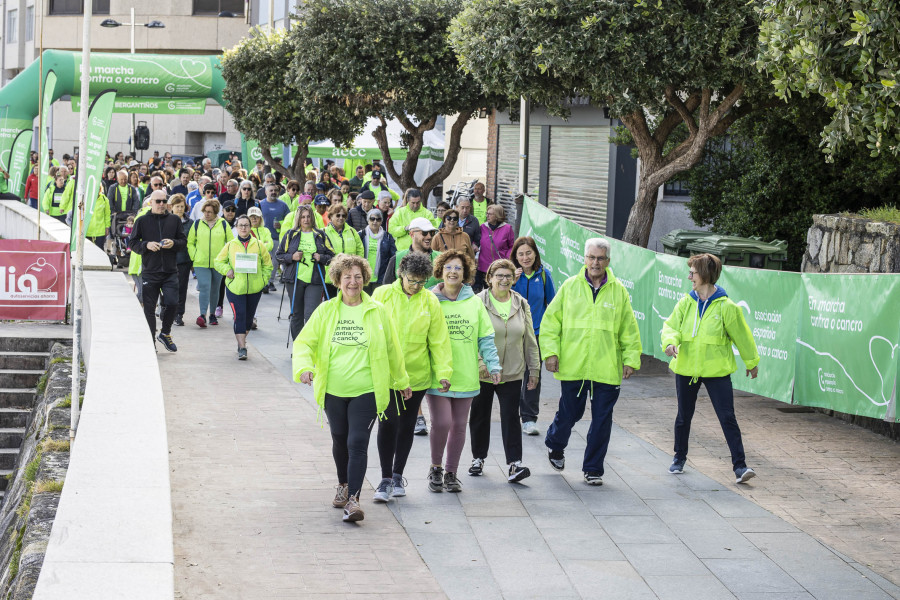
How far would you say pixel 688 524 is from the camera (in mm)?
7309

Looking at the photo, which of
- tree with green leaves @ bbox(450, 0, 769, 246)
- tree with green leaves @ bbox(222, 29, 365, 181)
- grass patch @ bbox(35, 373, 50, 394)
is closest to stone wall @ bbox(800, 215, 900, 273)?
tree with green leaves @ bbox(450, 0, 769, 246)

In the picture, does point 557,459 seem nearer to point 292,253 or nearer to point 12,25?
point 292,253

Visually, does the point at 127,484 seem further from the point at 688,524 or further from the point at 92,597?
the point at 688,524

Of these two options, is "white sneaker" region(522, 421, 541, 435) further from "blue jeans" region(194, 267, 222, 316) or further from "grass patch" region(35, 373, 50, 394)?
"blue jeans" region(194, 267, 222, 316)

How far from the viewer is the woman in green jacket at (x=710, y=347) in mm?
8305

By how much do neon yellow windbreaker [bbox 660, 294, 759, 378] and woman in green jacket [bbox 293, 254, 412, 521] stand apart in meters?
1.66

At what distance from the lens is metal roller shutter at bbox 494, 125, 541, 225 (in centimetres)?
2139

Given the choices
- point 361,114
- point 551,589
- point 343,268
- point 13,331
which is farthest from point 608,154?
point 551,589

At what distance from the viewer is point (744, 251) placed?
12344 mm

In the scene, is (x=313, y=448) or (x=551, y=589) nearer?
(x=551, y=589)

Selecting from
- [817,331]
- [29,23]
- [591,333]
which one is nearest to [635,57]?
[817,331]

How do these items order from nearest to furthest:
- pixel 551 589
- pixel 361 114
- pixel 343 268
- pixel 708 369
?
pixel 551 589 < pixel 343 268 < pixel 708 369 < pixel 361 114

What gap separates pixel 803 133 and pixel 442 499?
27.6ft

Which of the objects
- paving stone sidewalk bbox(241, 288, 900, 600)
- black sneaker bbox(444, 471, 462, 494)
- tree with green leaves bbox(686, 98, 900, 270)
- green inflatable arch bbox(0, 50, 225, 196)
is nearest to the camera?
paving stone sidewalk bbox(241, 288, 900, 600)
